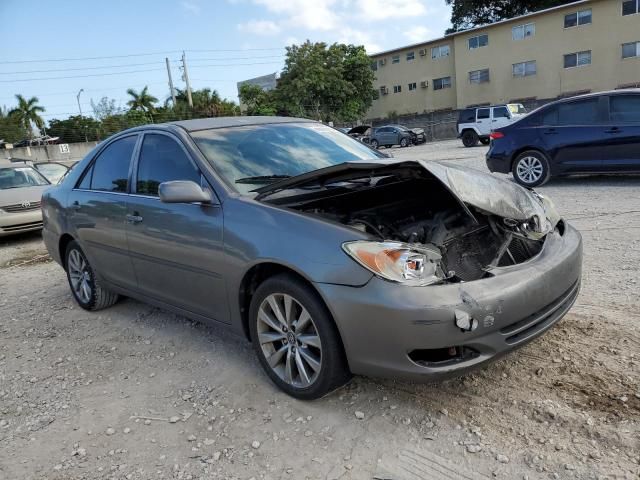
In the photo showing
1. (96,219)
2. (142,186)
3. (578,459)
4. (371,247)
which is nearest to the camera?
(578,459)

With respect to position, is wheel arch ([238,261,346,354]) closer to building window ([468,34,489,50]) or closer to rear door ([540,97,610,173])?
rear door ([540,97,610,173])

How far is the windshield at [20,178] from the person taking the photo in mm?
9898

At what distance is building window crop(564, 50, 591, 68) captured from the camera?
34.7 metres

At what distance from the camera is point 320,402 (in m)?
2.88

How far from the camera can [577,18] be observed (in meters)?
34.6

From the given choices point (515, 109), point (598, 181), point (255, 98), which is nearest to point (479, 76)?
point (515, 109)

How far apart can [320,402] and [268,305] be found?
63cm

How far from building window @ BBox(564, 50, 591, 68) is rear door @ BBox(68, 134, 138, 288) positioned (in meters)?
38.1

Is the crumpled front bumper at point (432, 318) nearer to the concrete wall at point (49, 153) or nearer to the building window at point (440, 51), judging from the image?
the concrete wall at point (49, 153)

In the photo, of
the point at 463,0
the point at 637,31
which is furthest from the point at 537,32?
the point at 463,0

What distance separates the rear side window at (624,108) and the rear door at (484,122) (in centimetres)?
1641

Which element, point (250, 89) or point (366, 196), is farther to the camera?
point (250, 89)

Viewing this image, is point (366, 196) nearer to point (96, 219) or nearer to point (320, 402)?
point (320, 402)

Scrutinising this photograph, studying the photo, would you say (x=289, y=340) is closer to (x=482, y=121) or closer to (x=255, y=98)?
(x=482, y=121)
